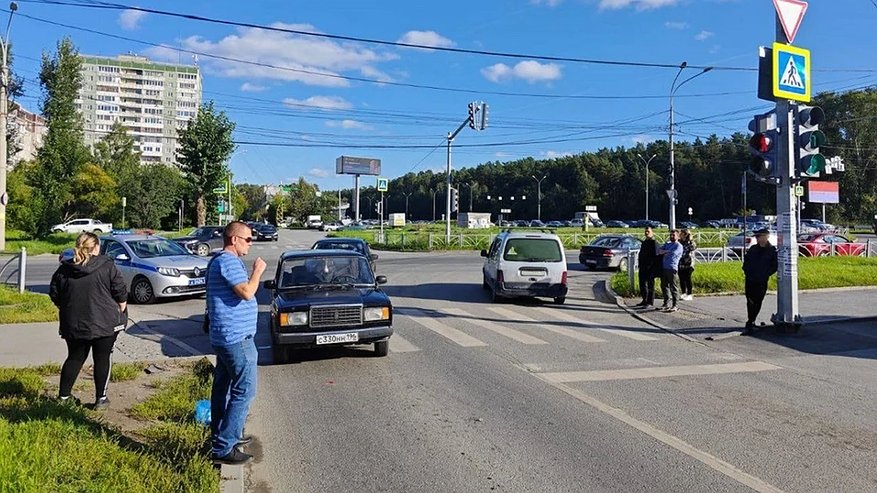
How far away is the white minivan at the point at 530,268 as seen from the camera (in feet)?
49.4

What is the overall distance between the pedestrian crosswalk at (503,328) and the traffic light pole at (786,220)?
220 centimetres

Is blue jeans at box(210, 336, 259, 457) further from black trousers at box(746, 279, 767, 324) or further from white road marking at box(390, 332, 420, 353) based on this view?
black trousers at box(746, 279, 767, 324)

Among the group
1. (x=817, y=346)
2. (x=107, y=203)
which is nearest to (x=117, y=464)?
(x=817, y=346)

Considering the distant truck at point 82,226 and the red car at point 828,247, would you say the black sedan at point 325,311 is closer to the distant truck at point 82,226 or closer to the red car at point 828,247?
the red car at point 828,247

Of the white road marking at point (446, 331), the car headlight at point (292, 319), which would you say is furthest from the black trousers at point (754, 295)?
the car headlight at point (292, 319)

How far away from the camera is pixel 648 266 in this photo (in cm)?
1454

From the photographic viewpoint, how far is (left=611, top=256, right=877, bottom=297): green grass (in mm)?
16953

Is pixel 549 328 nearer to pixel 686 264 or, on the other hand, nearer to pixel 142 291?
pixel 686 264

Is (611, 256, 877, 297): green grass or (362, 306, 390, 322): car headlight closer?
(362, 306, 390, 322): car headlight

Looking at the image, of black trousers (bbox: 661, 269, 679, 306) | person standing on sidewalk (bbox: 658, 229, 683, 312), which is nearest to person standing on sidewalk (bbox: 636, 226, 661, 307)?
person standing on sidewalk (bbox: 658, 229, 683, 312)

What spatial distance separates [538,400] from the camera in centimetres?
685

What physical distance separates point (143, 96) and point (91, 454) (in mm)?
145572

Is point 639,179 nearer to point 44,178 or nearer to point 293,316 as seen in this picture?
point 44,178

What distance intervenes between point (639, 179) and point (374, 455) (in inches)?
4540
